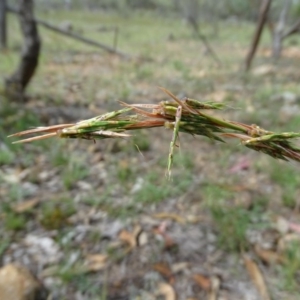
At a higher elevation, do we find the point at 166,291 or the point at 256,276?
the point at 256,276

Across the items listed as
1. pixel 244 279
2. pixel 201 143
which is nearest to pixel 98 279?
pixel 244 279

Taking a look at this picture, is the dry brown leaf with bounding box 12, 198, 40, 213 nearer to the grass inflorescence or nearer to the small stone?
the small stone

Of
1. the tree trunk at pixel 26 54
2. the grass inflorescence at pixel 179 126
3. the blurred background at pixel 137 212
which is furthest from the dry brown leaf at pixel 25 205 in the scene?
the grass inflorescence at pixel 179 126

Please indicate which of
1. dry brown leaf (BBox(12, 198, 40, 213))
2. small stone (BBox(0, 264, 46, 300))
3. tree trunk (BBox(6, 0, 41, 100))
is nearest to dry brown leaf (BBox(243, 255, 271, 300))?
small stone (BBox(0, 264, 46, 300))

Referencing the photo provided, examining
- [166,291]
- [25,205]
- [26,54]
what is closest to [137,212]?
[166,291]

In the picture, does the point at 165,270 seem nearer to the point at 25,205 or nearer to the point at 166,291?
the point at 166,291

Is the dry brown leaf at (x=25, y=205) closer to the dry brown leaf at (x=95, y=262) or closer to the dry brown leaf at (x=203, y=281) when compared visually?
the dry brown leaf at (x=95, y=262)
